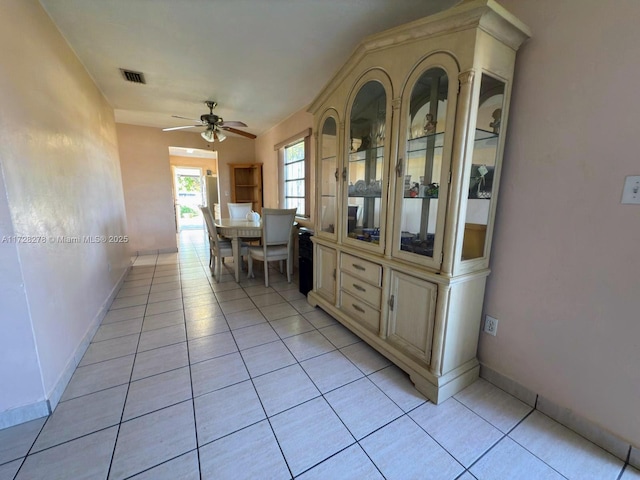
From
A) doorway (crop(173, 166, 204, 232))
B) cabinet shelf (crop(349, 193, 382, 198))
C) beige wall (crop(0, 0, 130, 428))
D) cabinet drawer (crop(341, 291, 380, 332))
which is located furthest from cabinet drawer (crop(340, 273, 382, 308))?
doorway (crop(173, 166, 204, 232))

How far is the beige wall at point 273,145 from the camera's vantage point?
379cm

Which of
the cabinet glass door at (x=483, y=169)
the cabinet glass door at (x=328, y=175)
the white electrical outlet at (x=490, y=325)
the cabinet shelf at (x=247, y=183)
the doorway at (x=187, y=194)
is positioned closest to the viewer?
the cabinet glass door at (x=483, y=169)

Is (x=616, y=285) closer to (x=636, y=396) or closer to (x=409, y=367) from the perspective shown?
(x=636, y=396)

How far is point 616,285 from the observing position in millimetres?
1191

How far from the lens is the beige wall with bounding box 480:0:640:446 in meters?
1.14

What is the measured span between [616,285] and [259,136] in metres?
5.46

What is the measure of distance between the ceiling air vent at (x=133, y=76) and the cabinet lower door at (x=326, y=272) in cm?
254

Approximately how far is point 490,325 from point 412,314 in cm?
51

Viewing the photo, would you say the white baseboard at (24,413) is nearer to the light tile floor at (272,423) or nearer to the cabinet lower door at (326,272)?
the light tile floor at (272,423)

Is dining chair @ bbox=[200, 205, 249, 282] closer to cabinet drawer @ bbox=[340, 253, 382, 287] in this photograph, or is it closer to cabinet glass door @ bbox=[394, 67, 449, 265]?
cabinet drawer @ bbox=[340, 253, 382, 287]

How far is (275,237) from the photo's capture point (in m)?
3.28

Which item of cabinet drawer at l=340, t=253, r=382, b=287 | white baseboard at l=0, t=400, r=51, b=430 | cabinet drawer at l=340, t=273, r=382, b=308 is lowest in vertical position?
white baseboard at l=0, t=400, r=51, b=430

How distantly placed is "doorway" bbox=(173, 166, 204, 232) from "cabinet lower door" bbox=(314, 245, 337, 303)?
23.6 feet

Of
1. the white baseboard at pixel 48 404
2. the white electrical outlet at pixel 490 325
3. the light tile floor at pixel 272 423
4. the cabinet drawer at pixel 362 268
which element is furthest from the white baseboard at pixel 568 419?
the white baseboard at pixel 48 404
